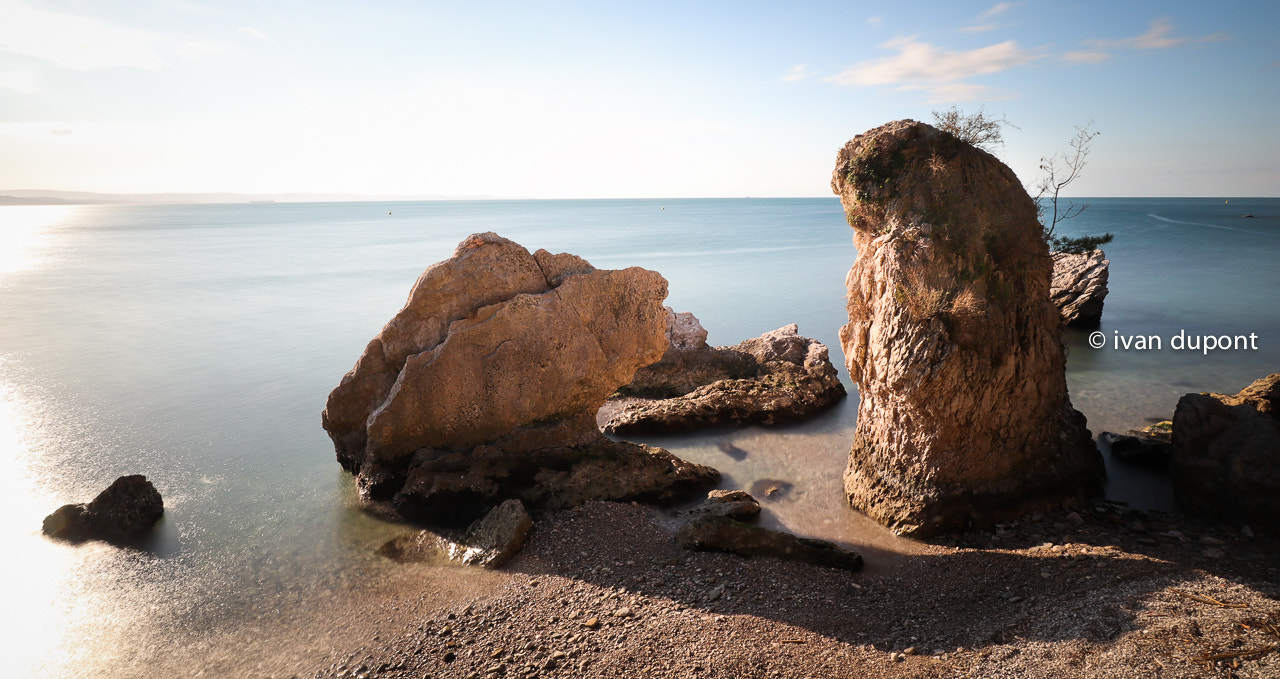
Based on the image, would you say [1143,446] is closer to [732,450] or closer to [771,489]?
[771,489]

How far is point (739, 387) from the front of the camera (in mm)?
15539

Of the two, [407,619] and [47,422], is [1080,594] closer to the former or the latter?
[407,619]

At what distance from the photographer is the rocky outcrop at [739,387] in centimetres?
1472

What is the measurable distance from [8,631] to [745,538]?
9563 mm

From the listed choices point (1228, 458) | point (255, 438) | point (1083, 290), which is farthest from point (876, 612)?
point (1083, 290)

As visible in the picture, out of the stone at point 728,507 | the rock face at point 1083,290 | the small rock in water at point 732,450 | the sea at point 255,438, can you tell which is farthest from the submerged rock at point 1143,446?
the rock face at point 1083,290

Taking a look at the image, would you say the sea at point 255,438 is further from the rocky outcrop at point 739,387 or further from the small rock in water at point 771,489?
the rocky outcrop at point 739,387

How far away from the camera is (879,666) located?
6.31m

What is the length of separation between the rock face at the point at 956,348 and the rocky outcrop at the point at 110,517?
1153cm

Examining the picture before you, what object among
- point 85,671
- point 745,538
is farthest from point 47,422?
point 745,538

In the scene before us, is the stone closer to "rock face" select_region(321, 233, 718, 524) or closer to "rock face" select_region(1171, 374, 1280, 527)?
"rock face" select_region(321, 233, 718, 524)

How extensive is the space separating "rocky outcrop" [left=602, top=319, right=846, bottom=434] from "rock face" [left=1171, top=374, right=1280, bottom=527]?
6.64 metres

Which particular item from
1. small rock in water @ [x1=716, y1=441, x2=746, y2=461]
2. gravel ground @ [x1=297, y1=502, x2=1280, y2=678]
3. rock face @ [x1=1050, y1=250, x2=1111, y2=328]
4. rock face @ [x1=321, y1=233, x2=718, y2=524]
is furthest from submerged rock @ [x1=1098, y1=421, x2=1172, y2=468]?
rock face @ [x1=1050, y1=250, x2=1111, y2=328]

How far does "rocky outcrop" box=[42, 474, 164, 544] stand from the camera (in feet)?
34.9
